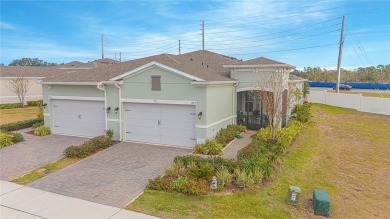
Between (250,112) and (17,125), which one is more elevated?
(250,112)

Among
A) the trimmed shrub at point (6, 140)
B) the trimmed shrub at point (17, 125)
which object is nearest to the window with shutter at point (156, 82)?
the trimmed shrub at point (6, 140)

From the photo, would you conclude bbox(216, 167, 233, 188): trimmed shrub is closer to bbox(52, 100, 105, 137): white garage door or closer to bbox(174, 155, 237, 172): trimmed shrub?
bbox(174, 155, 237, 172): trimmed shrub

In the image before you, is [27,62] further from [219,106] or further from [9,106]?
[219,106]

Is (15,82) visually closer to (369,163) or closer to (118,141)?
(118,141)

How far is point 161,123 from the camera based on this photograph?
1371cm

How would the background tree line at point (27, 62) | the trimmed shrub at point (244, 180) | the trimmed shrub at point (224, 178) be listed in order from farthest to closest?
the background tree line at point (27, 62)
the trimmed shrub at point (224, 178)
the trimmed shrub at point (244, 180)

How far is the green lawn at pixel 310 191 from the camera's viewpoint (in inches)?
273

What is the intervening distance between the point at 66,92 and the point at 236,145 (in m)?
10.7

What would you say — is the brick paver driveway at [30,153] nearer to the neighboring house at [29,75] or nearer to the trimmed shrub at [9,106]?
the neighboring house at [29,75]

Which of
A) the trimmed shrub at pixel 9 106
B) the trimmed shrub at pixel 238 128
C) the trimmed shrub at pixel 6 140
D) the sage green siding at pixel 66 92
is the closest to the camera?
the trimmed shrub at pixel 6 140

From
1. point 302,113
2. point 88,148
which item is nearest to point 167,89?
point 88,148

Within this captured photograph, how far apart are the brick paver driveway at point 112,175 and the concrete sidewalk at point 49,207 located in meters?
0.32

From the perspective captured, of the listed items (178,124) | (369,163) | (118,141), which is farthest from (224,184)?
(118,141)

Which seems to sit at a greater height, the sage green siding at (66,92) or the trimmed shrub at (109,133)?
the sage green siding at (66,92)
